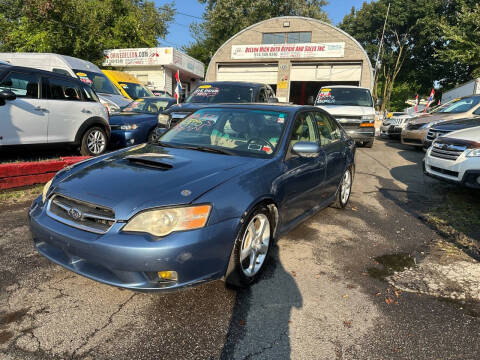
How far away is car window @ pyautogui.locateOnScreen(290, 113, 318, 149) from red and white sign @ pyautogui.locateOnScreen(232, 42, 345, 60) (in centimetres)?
2300

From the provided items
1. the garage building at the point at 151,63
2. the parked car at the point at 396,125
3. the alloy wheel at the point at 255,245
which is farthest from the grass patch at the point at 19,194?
the garage building at the point at 151,63

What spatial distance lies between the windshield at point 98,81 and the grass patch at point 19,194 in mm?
6763

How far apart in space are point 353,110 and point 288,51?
16929 mm

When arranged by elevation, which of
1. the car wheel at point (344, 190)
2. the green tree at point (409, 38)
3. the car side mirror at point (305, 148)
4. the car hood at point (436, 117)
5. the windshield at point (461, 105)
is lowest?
the car wheel at point (344, 190)

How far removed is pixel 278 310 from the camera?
2.50 meters

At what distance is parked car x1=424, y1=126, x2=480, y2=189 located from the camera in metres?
5.18

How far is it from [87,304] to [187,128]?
6.81 feet

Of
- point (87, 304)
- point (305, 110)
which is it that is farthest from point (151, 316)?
point (305, 110)

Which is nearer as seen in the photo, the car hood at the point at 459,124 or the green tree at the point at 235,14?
the car hood at the point at 459,124

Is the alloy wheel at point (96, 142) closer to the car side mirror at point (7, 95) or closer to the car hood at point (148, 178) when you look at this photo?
the car side mirror at point (7, 95)

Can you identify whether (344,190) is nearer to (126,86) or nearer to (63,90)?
(63,90)

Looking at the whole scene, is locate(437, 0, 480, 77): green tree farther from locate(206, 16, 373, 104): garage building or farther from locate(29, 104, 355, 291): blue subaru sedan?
locate(29, 104, 355, 291): blue subaru sedan

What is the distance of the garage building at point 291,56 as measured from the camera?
79.8ft

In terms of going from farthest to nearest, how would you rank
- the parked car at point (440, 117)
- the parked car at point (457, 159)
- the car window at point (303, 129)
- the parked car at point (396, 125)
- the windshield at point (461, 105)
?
the parked car at point (396, 125) < the windshield at point (461, 105) < the parked car at point (440, 117) < the parked car at point (457, 159) < the car window at point (303, 129)
